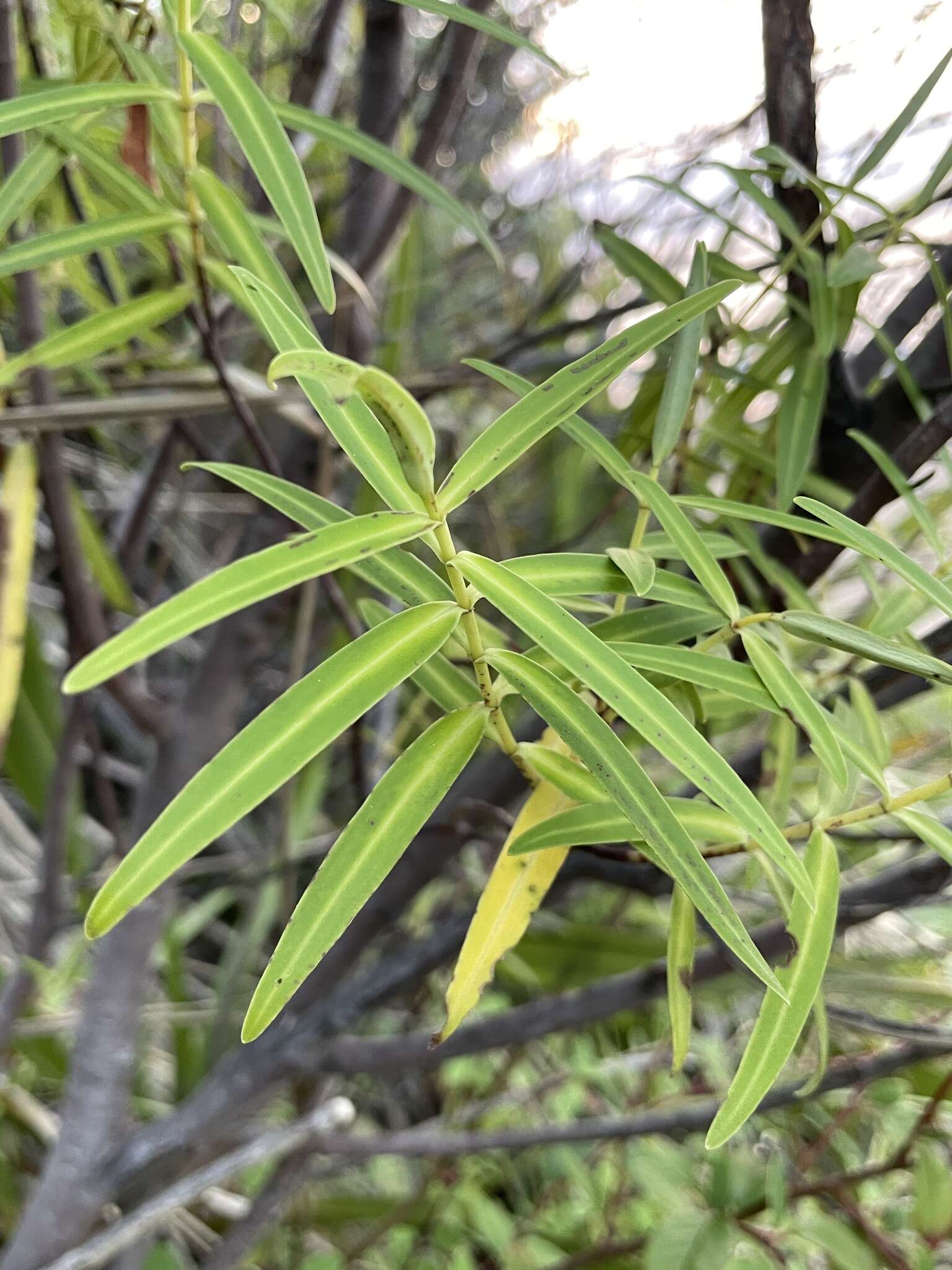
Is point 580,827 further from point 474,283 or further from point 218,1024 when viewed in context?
point 474,283

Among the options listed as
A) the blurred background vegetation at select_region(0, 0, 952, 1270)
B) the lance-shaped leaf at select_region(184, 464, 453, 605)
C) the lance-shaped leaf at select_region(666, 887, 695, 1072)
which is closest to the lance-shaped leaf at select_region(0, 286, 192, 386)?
the blurred background vegetation at select_region(0, 0, 952, 1270)

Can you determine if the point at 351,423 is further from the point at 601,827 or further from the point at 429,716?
the point at 429,716

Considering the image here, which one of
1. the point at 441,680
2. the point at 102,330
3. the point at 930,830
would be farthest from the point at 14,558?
the point at 930,830

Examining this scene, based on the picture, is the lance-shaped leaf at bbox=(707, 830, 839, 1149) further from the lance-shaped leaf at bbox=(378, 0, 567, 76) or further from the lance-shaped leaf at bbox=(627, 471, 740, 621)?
the lance-shaped leaf at bbox=(378, 0, 567, 76)

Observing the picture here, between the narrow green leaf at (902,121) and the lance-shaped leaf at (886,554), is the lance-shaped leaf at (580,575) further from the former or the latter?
the narrow green leaf at (902,121)

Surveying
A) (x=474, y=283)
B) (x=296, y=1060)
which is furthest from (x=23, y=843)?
(x=474, y=283)
